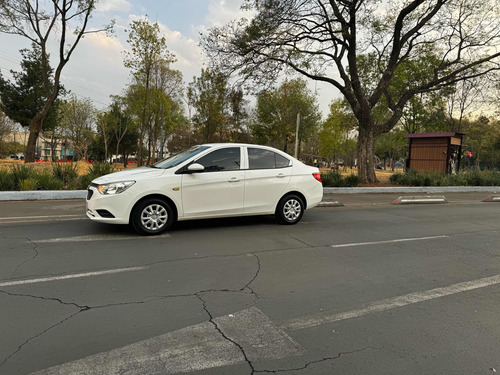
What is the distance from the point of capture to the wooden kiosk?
22.5m

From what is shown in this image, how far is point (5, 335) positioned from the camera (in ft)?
9.47

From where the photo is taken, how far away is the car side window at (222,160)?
22.4ft

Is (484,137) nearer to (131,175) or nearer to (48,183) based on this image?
(48,183)

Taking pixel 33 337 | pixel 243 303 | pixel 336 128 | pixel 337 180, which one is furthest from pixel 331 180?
pixel 336 128

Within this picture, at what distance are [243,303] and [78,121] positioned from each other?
43.6 m

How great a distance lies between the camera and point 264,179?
7.30 metres

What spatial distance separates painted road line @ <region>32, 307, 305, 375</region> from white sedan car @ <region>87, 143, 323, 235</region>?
348cm

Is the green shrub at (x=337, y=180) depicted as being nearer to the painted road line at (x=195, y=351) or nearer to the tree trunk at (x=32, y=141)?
the painted road line at (x=195, y=351)

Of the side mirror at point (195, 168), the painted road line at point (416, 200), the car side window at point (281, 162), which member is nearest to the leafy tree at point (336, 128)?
the painted road line at point (416, 200)

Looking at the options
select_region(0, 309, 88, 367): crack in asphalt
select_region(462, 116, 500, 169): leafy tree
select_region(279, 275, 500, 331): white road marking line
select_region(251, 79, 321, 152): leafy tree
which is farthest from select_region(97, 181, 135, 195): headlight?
select_region(462, 116, 500, 169): leafy tree

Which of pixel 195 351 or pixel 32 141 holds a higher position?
pixel 32 141

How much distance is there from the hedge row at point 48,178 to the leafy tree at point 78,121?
28.7 metres

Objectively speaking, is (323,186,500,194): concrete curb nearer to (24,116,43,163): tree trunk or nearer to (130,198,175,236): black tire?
(130,198,175,236): black tire

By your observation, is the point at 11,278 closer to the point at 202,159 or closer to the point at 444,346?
the point at 202,159
